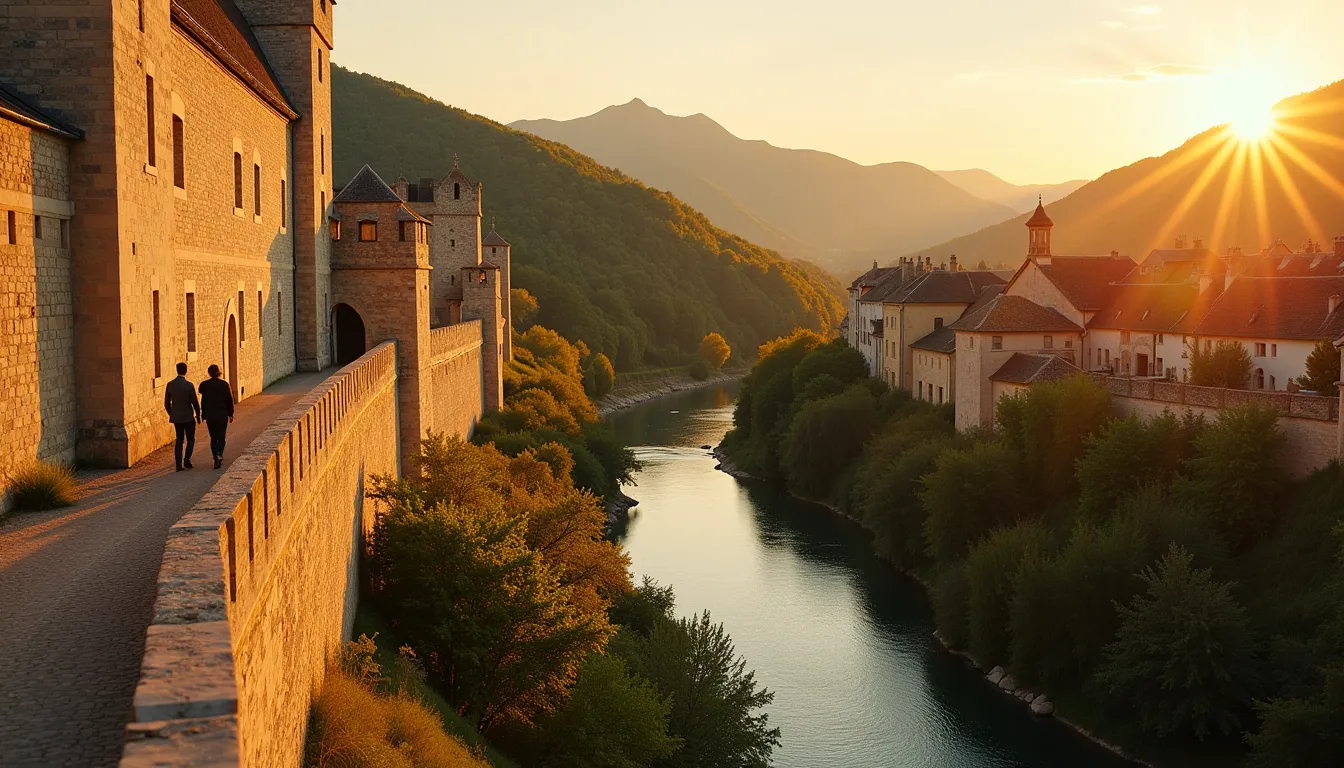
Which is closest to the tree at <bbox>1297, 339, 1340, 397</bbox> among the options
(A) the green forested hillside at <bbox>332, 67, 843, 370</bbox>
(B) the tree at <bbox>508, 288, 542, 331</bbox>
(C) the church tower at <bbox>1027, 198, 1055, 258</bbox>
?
(C) the church tower at <bbox>1027, 198, 1055, 258</bbox>

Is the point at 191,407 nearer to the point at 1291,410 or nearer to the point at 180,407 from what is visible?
the point at 180,407

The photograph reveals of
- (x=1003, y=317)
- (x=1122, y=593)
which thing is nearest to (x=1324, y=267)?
(x=1003, y=317)

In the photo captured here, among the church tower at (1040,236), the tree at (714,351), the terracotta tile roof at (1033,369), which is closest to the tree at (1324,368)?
the terracotta tile roof at (1033,369)

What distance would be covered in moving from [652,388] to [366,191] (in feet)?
203

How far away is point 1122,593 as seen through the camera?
25453mm

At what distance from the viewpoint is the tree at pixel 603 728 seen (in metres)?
15.8

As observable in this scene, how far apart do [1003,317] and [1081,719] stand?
18.5m

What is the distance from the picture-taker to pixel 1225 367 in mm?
32000

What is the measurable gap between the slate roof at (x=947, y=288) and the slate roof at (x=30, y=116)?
4105 cm

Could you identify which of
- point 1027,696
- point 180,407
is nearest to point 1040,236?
point 1027,696

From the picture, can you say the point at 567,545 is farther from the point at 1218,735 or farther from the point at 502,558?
the point at 1218,735

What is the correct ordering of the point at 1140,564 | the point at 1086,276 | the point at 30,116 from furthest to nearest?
the point at 1086,276
the point at 1140,564
the point at 30,116

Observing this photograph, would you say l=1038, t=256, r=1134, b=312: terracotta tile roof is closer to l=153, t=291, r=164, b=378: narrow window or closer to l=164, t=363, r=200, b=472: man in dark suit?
l=153, t=291, r=164, b=378: narrow window

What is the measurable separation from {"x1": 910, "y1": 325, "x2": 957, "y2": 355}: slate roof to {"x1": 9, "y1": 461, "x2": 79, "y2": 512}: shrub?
36.0m
